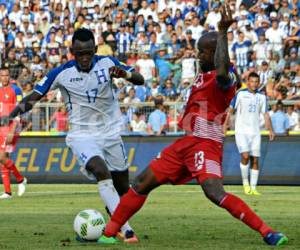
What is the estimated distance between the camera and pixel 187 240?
1124 centimetres

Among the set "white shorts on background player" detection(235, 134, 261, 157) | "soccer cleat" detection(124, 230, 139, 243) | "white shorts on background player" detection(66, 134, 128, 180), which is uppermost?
"white shorts on background player" detection(66, 134, 128, 180)

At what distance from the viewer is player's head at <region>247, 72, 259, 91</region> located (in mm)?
20875

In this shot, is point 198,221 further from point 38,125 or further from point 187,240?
point 38,125

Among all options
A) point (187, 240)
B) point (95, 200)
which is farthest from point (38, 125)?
point (187, 240)

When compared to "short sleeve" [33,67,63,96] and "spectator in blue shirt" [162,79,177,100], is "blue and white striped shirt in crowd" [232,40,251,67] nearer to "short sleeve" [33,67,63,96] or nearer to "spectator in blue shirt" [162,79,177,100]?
"spectator in blue shirt" [162,79,177,100]

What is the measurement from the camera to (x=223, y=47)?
9.99 metres

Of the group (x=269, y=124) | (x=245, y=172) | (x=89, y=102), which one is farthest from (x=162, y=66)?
(x=89, y=102)

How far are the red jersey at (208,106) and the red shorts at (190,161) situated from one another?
0.36 feet

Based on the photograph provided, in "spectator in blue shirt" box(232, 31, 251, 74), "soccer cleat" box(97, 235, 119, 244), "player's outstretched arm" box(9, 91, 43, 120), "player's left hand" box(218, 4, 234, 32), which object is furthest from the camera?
"spectator in blue shirt" box(232, 31, 251, 74)

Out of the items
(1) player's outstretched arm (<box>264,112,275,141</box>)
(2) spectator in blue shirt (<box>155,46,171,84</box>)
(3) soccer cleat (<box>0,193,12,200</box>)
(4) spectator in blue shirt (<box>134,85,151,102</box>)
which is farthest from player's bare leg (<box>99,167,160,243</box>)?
(2) spectator in blue shirt (<box>155,46,171,84</box>)

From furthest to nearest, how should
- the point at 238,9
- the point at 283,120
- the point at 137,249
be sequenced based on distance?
the point at 238,9 → the point at 283,120 → the point at 137,249

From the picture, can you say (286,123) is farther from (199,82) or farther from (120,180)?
(199,82)

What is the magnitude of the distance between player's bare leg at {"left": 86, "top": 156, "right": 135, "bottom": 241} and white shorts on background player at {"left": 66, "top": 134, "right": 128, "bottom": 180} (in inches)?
9.6

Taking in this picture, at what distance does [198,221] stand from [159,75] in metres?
16.2
